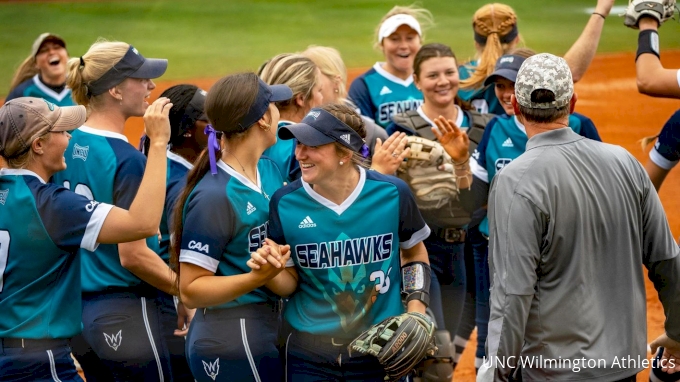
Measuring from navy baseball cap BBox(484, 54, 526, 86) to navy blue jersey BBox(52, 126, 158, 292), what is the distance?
1929mm

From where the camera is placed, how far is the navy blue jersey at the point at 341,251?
10.9ft

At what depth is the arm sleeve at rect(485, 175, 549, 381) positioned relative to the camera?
2754mm

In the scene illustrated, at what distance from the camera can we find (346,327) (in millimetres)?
3334

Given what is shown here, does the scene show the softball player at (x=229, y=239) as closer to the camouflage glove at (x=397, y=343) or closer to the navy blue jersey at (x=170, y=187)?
the camouflage glove at (x=397, y=343)

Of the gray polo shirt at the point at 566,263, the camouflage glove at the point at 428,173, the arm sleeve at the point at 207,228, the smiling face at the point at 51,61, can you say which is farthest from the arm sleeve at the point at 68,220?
the smiling face at the point at 51,61

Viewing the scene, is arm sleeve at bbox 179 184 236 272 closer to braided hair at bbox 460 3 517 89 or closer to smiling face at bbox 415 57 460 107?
smiling face at bbox 415 57 460 107

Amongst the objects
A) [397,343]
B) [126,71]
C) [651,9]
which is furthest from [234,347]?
[651,9]

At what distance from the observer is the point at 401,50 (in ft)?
20.2

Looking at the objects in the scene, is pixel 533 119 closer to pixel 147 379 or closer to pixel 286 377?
pixel 286 377

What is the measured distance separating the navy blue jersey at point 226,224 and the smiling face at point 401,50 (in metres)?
2.80

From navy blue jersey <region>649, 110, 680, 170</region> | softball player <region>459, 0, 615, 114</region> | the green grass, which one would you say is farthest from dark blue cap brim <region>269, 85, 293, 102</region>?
the green grass

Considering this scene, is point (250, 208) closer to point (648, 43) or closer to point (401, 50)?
point (648, 43)

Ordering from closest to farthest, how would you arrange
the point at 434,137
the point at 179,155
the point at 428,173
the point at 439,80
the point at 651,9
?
the point at 651,9, the point at 179,155, the point at 428,173, the point at 434,137, the point at 439,80

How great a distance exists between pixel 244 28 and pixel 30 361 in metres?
16.6
